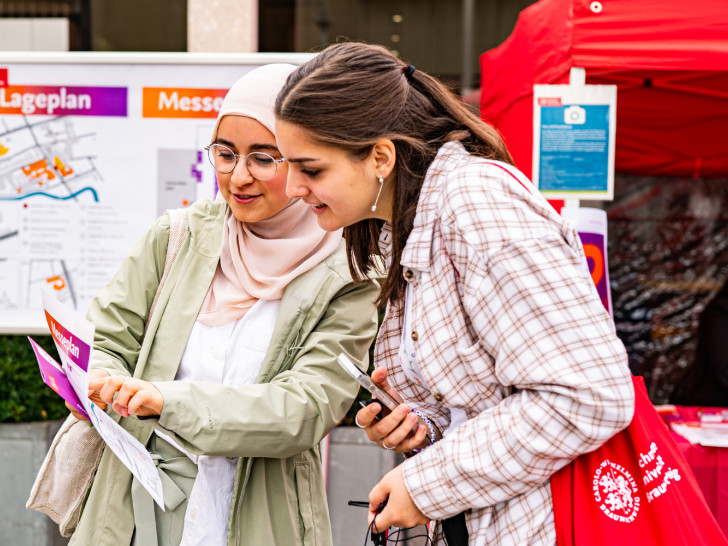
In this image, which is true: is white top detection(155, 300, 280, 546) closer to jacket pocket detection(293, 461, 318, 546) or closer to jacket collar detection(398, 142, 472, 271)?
jacket pocket detection(293, 461, 318, 546)

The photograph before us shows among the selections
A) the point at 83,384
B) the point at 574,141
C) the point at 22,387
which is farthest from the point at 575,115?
the point at 22,387

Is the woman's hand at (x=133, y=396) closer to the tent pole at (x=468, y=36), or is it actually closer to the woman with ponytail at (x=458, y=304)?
the woman with ponytail at (x=458, y=304)

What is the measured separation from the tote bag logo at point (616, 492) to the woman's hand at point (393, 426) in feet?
1.22

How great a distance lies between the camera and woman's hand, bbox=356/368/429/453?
1577mm

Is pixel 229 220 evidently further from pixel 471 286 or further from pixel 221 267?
pixel 471 286

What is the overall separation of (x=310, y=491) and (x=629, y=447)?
978 millimetres

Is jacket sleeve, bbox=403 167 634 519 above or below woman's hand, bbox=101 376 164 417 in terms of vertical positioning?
above

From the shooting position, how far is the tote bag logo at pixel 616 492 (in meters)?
1.35

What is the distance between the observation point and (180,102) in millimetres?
3574

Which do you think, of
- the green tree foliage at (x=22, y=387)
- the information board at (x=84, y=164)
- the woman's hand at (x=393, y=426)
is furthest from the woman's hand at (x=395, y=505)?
the green tree foliage at (x=22, y=387)

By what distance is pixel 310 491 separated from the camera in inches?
82.2

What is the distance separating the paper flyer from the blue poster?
2.05 meters

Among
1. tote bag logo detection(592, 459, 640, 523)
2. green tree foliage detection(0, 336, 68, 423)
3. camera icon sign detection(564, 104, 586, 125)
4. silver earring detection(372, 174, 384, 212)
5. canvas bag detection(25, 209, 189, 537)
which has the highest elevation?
camera icon sign detection(564, 104, 586, 125)

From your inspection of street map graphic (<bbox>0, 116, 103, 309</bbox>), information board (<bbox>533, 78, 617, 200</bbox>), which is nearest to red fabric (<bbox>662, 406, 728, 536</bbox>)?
information board (<bbox>533, 78, 617, 200</bbox>)
